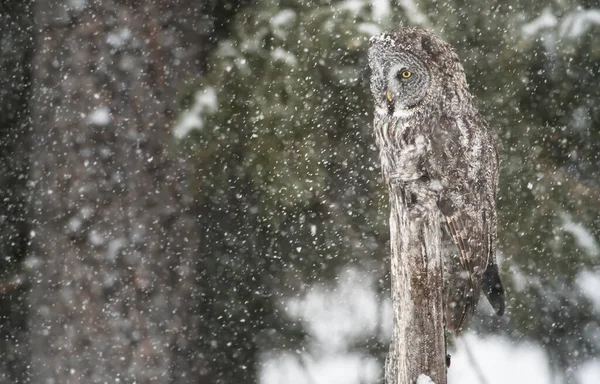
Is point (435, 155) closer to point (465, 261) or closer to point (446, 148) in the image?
point (446, 148)

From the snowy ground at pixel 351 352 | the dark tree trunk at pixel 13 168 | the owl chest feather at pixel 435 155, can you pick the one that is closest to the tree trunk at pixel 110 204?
the dark tree trunk at pixel 13 168

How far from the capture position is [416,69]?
2.47 metres

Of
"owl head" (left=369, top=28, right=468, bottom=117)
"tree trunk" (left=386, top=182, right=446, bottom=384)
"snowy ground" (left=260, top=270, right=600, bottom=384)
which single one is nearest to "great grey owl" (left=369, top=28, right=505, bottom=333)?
"owl head" (left=369, top=28, right=468, bottom=117)

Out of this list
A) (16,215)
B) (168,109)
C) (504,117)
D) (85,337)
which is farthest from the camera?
(16,215)

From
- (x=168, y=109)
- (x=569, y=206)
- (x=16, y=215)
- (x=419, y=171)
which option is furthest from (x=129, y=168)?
(x=569, y=206)

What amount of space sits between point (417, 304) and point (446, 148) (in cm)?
53

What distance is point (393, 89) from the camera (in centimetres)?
253

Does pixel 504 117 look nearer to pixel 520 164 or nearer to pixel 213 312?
pixel 520 164

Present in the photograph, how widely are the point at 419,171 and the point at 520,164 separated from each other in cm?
174

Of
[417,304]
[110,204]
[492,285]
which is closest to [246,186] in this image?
[110,204]

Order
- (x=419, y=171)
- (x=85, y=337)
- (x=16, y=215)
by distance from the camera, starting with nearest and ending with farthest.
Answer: (x=419, y=171) → (x=85, y=337) → (x=16, y=215)

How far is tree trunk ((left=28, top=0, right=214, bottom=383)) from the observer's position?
3291 millimetres

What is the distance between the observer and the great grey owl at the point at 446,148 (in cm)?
243

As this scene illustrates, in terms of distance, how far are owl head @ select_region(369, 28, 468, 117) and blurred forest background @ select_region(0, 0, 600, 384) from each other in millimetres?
1268
